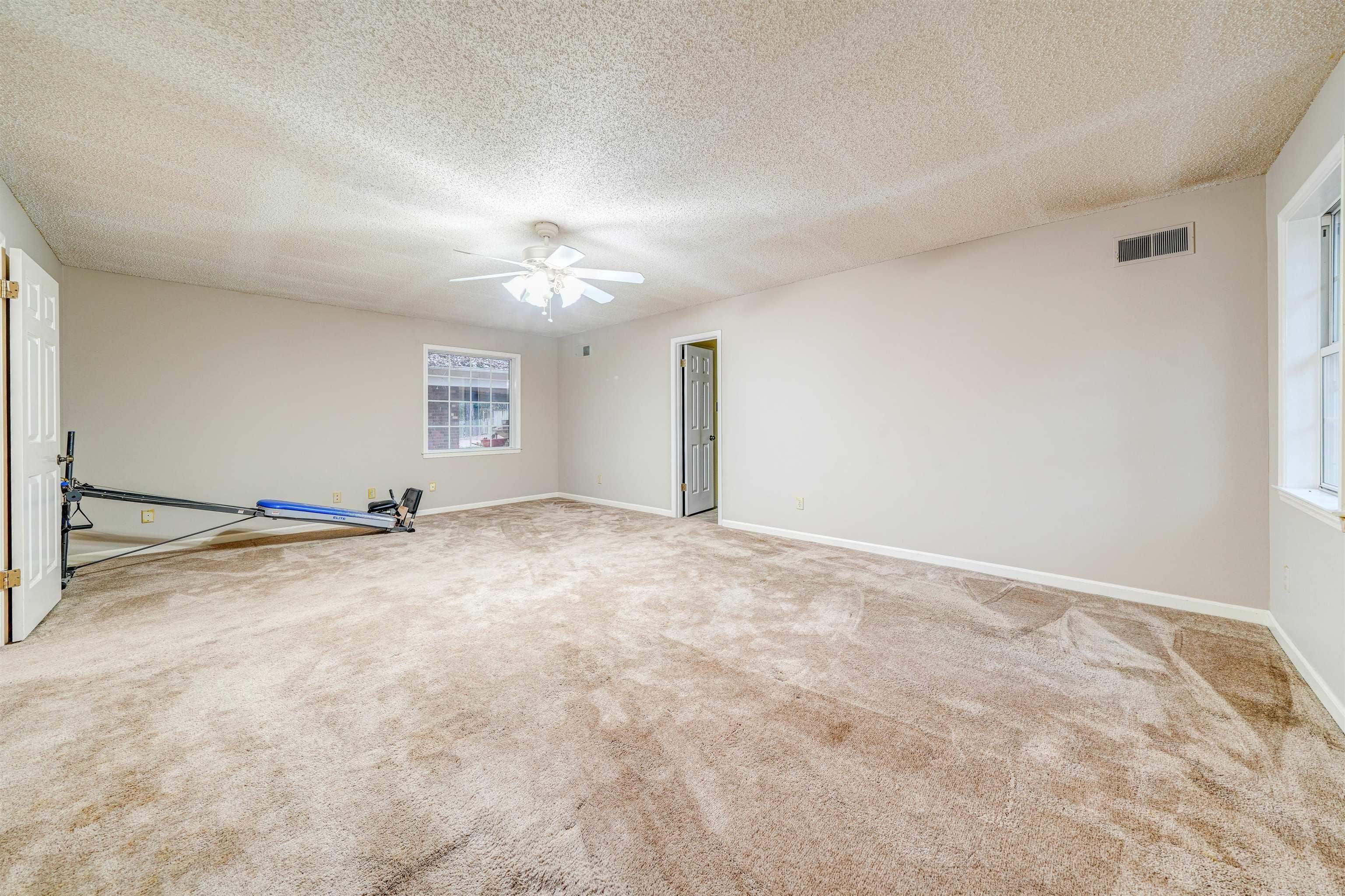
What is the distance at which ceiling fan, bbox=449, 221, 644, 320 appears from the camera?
329 centimetres

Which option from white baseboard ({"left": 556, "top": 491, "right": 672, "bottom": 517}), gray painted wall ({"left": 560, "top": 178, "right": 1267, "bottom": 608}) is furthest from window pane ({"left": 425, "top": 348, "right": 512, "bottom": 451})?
gray painted wall ({"left": 560, "top": 178, "right": 1267, "bottom": 608})

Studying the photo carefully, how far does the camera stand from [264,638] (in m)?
2.65

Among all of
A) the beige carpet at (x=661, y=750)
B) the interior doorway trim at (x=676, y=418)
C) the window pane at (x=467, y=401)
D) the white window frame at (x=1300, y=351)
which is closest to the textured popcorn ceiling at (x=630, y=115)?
the white window frame at (x=1300, y=351)

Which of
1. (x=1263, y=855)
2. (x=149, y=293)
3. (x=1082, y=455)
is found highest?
(x=149, y=293)

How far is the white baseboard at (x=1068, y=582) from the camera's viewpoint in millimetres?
2854

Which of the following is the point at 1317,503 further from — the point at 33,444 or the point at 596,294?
the point at 33,444

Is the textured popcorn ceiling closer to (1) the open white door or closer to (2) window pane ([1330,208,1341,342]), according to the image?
(2) window pane ([1330,208,1341,342])

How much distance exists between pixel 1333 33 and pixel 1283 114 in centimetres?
61

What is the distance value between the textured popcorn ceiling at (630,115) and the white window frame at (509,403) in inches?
105

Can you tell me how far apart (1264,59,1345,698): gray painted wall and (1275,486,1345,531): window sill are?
0.15 ft

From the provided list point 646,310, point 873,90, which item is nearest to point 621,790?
point 873,90

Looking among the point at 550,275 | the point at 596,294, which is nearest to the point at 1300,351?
the point at 596,294

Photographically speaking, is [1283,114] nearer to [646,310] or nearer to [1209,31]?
[1209,31]

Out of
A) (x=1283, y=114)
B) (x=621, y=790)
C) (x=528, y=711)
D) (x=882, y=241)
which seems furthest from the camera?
(x=882, y=241)
